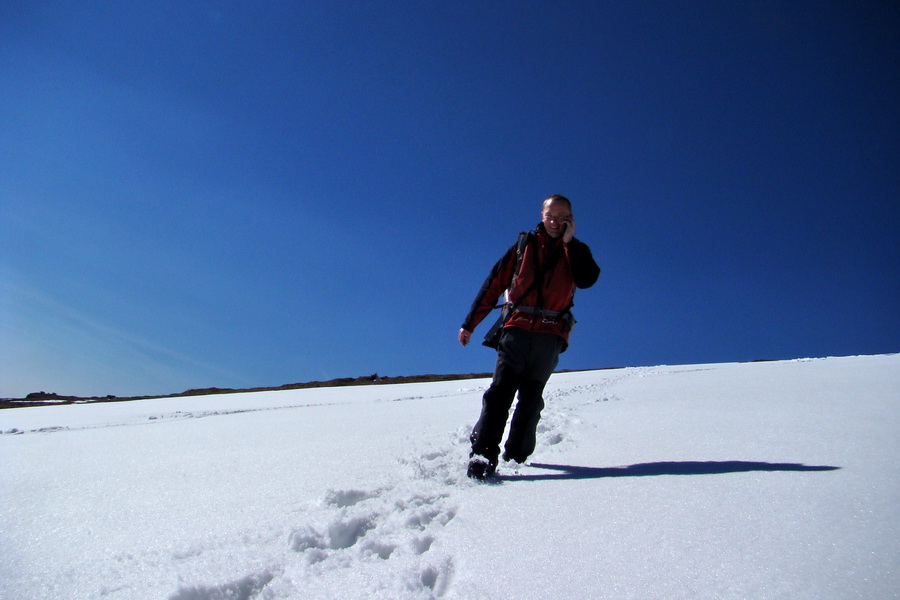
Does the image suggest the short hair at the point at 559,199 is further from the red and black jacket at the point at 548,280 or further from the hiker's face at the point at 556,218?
the red and black jacket at the point at 548,280

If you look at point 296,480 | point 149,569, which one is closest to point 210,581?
point 149,569

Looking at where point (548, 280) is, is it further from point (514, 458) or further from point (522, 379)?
point (514, 458)

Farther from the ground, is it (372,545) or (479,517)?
(479,517)

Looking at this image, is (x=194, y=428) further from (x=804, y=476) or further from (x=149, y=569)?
(x=804, y=476)

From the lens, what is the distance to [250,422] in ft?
13.5

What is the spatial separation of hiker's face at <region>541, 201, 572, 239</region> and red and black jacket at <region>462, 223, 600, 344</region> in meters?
0.04

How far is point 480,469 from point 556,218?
125 cm

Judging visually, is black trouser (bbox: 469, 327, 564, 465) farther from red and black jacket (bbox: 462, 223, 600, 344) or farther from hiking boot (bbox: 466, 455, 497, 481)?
hiking boot (bbox: 466, 455, 497, 481)

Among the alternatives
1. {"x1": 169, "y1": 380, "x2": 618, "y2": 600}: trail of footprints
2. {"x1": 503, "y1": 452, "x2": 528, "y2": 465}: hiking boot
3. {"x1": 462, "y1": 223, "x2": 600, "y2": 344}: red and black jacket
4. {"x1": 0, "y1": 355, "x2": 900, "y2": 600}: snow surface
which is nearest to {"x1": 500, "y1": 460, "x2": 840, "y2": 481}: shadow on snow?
{"x1": 0, "y1": 355, "x2": 900, "y2": 600}: snow surface

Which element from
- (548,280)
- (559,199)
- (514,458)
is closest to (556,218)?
(559,199)

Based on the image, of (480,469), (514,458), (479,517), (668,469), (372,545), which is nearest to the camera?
(372,545)

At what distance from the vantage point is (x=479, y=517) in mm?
1394

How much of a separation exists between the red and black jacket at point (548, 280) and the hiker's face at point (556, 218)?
0.12 ft

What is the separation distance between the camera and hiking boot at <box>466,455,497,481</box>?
6.35ft
